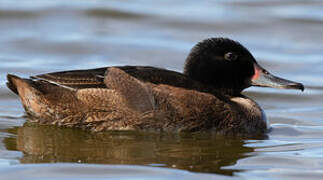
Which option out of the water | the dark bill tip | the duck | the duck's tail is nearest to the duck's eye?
the duck

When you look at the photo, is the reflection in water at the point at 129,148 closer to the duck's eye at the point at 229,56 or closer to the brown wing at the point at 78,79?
the brown wing at the point at 78,79

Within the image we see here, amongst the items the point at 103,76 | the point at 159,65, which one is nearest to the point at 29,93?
the point at 103,76

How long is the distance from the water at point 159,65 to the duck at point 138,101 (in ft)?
0.46

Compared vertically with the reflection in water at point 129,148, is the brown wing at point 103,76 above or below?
above

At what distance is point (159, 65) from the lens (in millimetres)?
13281

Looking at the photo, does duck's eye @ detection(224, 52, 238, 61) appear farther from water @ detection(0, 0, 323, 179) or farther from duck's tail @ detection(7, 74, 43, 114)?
duck's tail @ detection(7, 74, 43, 114)

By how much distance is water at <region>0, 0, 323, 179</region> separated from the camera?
304 inches

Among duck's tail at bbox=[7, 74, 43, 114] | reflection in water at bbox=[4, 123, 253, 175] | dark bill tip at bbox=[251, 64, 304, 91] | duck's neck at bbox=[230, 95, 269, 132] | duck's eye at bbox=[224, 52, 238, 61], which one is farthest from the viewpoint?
dark bill tip at bbox=[251, 64, 304, 91]

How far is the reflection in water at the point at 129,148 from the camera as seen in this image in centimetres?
789

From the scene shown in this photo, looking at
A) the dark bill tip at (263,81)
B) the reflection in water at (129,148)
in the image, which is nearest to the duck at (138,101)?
the reflection in water at (129,148)

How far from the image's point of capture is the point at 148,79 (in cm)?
903

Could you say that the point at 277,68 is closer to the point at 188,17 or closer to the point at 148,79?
the point at 188,17

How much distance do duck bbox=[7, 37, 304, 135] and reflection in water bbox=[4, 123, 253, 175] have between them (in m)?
0.11

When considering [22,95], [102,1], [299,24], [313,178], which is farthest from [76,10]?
[313,178]
